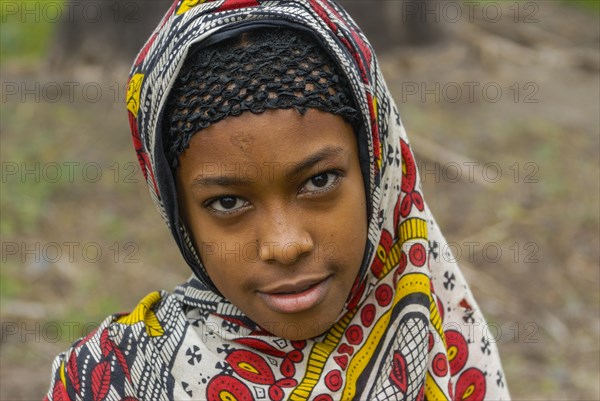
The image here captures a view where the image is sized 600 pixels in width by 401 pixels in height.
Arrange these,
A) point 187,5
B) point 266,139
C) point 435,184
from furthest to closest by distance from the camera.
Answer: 1. point 435,184
2. point 187,5
3. point 266,139

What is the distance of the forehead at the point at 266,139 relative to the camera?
1603 millimetres

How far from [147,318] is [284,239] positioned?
20.9 inches

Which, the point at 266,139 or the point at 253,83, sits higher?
the point at 253,83

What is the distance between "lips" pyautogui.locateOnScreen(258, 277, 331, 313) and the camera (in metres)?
1.67

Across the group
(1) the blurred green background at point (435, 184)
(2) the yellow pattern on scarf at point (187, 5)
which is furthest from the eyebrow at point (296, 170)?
(1) the blurred green background at point (435, 184)

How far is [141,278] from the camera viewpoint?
161 inches

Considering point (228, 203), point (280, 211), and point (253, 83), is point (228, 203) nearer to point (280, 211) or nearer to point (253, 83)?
point (280, 211)

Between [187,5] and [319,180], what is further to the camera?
[187,5]

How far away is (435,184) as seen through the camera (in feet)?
15.8

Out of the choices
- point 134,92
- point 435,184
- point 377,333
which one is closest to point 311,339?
point 377,333

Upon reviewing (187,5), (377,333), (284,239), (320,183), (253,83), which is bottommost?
(377,333)

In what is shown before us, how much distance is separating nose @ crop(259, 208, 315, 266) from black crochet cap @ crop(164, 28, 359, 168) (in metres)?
0.21

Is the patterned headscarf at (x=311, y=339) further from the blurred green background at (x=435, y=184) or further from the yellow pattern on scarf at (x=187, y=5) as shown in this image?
the blurred green background at (x=435, y=184)

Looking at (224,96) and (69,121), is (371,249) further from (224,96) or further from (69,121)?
(69,121)
